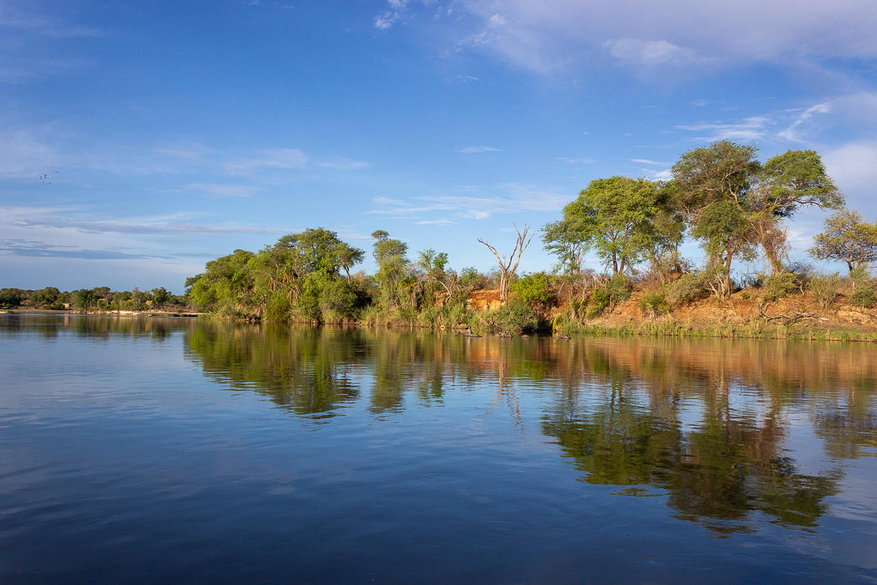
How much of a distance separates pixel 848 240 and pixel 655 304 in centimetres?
1531

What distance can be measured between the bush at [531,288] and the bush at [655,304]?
9295mm

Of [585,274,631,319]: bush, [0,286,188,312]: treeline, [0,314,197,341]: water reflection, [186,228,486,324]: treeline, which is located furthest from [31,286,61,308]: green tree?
[585,274,631,319]: bush

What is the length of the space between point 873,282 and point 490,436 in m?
46.4

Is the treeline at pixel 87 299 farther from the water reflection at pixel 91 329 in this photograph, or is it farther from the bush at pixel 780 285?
the bush at pixel 780 285

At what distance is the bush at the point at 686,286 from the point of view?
46.8 meters

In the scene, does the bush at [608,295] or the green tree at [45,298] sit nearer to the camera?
the bush at [608,295]

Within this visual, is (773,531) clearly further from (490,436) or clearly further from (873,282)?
(873,282)

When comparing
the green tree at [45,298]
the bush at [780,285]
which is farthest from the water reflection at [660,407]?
the green tree at [45,298]

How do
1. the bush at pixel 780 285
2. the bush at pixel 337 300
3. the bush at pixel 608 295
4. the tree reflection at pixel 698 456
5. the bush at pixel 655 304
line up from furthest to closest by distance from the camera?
the bush at pixel 337 300 < the bush at pixel 608 295 < the bush at pixel 655 304 < the bush at pixel 780 285 < the tree reflection at pixel 698 456

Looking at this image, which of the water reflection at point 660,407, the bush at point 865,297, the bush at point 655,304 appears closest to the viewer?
the water reflection at point 660,407

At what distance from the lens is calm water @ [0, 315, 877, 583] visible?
15.2 ft

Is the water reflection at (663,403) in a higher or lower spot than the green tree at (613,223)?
lower

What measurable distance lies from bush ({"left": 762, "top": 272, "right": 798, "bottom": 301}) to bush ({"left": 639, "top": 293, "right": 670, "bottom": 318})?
776 centimetres

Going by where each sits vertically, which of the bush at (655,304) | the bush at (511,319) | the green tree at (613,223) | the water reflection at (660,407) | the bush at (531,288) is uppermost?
the green tree at (613,223)
